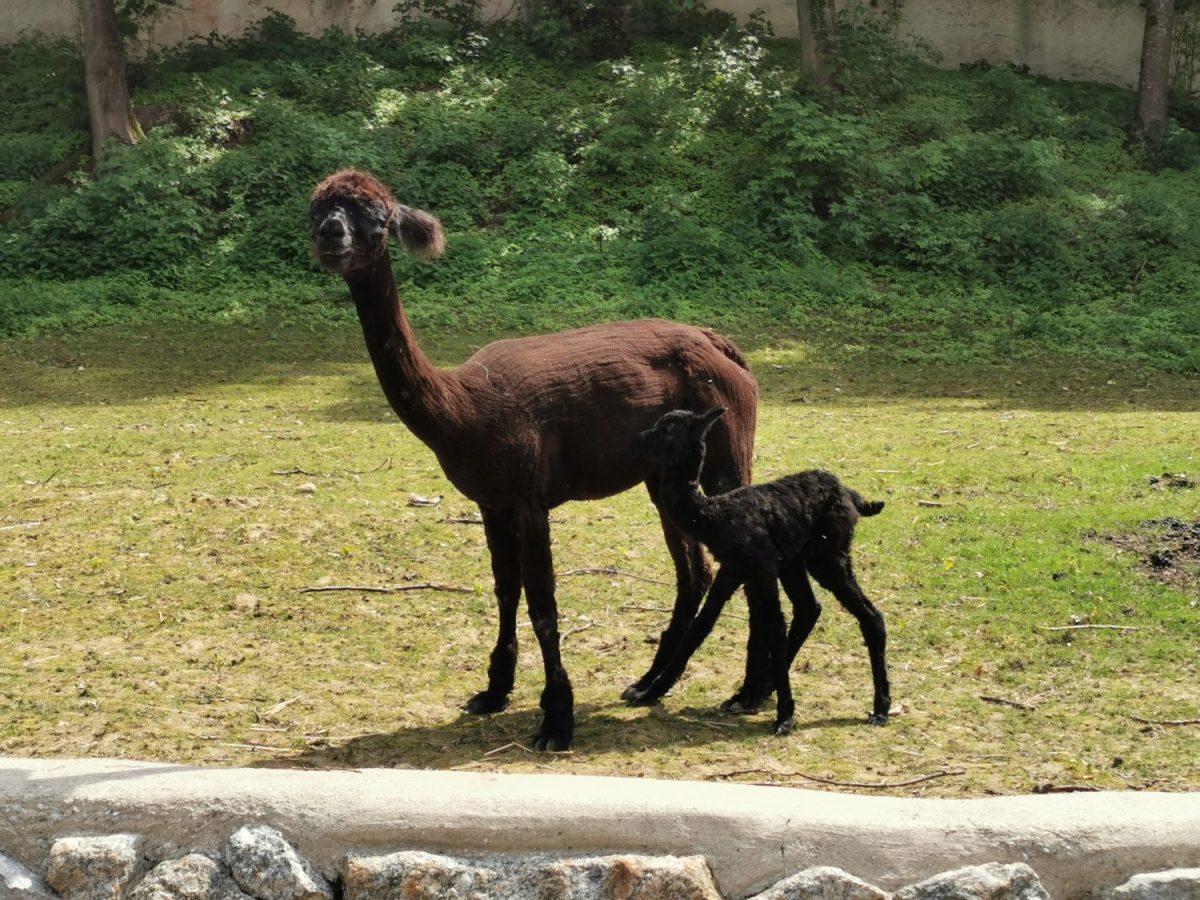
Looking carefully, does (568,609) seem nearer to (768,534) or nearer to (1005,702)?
(768,534)

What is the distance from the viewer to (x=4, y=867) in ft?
17.7

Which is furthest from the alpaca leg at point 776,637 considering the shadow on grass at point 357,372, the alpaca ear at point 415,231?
the shadow on grass at point 357,372

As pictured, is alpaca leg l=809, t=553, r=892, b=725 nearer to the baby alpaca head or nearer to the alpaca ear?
the baby alpaca head

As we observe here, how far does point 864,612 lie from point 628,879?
5.93ft

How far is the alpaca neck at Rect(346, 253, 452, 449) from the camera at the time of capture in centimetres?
595

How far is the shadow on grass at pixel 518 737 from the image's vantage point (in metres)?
6.16

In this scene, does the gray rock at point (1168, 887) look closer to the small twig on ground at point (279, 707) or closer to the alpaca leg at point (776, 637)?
the alpaca leg at point (776, 637)

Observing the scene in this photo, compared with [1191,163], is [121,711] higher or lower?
lower

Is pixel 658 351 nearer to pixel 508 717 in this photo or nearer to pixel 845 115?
pixel 508 717

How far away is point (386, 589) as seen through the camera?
27.9 ft

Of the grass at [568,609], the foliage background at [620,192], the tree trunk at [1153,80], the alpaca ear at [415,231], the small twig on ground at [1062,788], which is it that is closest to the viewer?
the small twig on ground at [1062,788]

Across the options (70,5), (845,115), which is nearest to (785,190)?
(845,115)

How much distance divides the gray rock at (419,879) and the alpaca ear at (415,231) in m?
2.43

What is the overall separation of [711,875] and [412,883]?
105 centimetres
